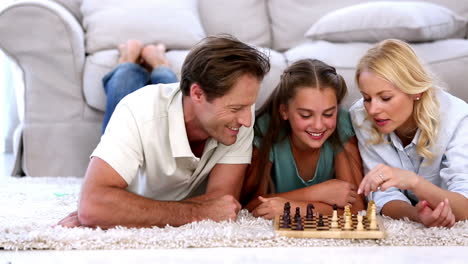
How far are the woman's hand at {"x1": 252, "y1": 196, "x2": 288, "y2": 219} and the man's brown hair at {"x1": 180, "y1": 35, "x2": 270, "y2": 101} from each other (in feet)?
1.29

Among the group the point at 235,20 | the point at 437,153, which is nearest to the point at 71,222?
the point at 437,153

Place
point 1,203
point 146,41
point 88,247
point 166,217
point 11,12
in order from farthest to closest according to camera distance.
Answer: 1. point 146,41
2. point 11,12
3. point 1,203
4. point 166,217
5. point 88,247

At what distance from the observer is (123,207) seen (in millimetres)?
2057

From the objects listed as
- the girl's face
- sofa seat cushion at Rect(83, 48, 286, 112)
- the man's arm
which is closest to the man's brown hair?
the girl's face

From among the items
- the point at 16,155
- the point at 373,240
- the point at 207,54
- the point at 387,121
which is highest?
the point at 207,54

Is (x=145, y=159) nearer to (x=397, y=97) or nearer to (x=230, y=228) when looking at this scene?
(x=230, y=228)

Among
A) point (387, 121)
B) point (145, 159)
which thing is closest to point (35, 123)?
point (145, 159)

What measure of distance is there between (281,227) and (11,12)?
1.75 meters

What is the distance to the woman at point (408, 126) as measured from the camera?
7.50ft

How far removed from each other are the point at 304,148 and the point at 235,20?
1418 mm

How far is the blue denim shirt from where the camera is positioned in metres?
2.27

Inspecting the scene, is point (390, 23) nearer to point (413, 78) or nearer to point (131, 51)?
point (413, 78)

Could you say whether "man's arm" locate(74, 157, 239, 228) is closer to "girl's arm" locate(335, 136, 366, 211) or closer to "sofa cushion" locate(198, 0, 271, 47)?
"girl's arm" locate(335, 136, 366, 211)

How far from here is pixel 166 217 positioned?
2.12 metres
